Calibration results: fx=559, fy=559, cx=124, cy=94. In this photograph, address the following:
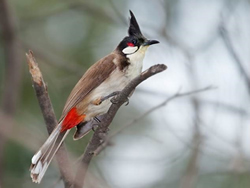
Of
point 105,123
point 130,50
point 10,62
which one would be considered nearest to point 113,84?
point 130,50

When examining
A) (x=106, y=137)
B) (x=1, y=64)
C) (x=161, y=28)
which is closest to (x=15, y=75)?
(x=1, y=64)

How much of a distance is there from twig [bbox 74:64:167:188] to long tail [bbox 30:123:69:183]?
1.05 feet

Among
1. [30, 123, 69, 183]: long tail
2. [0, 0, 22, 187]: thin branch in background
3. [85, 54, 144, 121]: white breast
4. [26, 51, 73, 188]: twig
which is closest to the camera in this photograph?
[26, 51, 73, 188]: twig

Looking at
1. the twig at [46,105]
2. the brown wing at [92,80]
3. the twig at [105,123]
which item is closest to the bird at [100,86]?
the brown wing at [92,80]

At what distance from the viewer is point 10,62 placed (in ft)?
13.8

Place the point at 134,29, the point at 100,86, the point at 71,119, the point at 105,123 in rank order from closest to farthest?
the point at 105,123, the point at 71,119, the point at 100,86, the point at 134,29

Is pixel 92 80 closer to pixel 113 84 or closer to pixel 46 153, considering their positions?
pixel 113 84

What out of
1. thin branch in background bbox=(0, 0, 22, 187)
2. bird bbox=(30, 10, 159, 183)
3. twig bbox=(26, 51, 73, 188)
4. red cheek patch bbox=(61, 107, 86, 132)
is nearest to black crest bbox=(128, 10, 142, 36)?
bird bbox=(30, 10, 159, 183)

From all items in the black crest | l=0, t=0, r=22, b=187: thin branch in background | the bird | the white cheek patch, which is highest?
the black crest

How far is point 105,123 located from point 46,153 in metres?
0.43

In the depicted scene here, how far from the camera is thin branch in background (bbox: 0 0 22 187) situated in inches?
155

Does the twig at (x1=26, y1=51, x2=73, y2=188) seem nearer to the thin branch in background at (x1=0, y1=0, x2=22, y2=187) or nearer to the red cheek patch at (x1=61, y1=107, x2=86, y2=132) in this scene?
the red cheek patch at (x1=61, y1=107, x2=86, y2=132)

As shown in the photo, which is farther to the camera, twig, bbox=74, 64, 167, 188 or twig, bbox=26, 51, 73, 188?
twig, bbox=26, 51, 73, 188

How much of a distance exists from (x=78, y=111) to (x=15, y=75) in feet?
3.92
